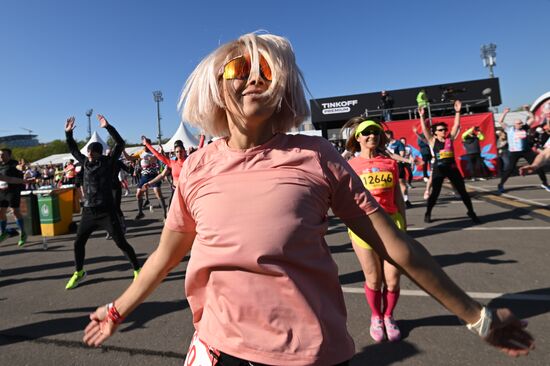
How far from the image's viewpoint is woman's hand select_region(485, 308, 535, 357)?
109 centimetres

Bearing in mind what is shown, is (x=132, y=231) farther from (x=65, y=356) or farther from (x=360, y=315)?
(x=360, y=315)

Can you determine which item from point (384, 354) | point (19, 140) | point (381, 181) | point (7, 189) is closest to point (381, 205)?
point (381, 181)

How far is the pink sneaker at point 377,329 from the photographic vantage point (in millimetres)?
2912

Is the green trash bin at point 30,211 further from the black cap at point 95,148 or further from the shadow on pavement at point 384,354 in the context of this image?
the shadow on pavement at point 384,354

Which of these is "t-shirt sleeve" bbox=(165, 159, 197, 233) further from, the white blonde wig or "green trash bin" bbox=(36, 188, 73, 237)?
"green trash bin" bbox=(36, 188, 73, 237)

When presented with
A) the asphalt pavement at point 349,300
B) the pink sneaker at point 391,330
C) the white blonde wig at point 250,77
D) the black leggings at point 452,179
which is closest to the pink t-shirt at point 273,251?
the white blonde wig at point 250,77

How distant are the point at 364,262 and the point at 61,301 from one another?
3699 mm

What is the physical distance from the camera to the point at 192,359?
4.13 feet

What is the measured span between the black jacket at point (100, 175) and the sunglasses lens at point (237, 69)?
4047mm

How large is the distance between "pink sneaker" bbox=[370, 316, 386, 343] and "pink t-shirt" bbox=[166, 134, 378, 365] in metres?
1.94

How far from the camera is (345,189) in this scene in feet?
3.96

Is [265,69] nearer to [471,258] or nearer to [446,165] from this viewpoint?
[471,258]

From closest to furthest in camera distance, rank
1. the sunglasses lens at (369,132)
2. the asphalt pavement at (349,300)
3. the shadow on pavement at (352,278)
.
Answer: the asphalt pavement at (349,300)
the sunglasses lens at (369,132)
the shadow on pavement at (352,278)

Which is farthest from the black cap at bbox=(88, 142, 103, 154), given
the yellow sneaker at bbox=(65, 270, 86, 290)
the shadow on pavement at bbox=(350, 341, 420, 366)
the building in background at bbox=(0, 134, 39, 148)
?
the building in background at bbox=(0, 134, 39, 148)
